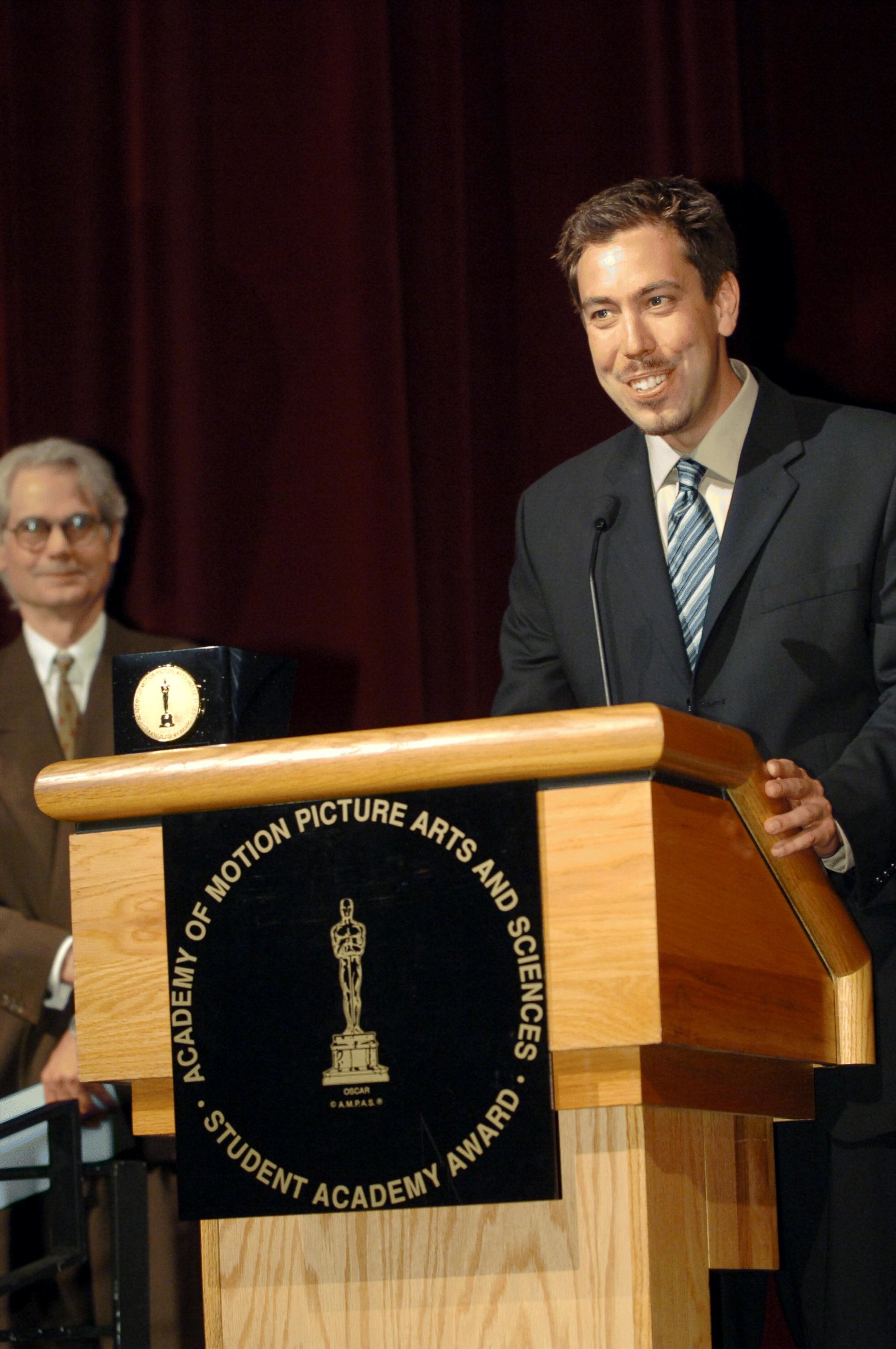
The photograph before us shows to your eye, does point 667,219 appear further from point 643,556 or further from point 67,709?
point 67,709

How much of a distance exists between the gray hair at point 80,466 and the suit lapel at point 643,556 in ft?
4.07

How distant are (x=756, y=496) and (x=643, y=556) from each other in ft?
0.45

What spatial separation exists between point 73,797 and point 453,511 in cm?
140

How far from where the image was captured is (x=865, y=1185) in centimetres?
163

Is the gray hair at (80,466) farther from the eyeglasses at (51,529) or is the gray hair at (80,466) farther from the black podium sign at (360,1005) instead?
the black podium sign at (360,1005)

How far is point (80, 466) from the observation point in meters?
2.94

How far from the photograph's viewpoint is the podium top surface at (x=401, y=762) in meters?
1.24

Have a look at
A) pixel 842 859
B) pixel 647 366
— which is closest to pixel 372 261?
pixel 647 366

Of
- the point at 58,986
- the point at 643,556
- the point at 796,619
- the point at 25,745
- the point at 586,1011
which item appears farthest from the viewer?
the point at 25,745

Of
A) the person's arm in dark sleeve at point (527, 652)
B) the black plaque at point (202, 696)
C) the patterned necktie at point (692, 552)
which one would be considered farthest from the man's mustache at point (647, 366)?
the black plaque at point (202, 696)

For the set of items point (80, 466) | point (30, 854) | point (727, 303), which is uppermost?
point (80, 466)

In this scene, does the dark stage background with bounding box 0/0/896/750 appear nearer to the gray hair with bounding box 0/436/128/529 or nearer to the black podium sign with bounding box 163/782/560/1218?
the gray hair with bounding box 0/436/128/529

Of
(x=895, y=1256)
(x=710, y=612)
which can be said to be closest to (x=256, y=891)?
(x=710, y=612)

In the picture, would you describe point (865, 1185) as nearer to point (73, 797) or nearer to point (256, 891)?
point (256, 891)
